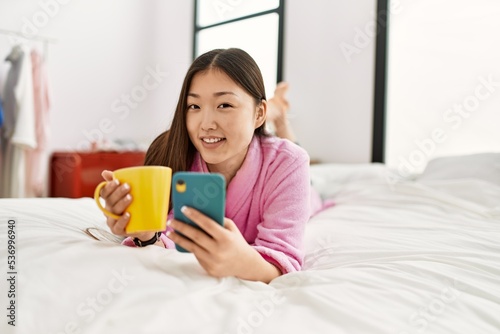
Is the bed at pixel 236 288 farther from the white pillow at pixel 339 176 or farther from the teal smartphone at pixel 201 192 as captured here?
the white pillow at pixel 339 176

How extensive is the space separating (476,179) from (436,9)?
4.55ft

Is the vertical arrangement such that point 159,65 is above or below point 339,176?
above

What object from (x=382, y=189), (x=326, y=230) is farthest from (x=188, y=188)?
(x=382, y=189)

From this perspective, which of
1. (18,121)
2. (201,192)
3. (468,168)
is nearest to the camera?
(201,192)

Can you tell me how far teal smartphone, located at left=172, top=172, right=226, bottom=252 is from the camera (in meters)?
0.58

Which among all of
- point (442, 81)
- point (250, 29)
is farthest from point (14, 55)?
point (442, 81)

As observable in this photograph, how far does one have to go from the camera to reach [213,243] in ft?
2.01

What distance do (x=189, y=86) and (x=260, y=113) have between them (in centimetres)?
18

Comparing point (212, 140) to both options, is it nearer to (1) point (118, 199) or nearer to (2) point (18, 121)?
(1) point (118, 199)

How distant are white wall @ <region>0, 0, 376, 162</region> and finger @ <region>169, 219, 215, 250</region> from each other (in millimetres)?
2514

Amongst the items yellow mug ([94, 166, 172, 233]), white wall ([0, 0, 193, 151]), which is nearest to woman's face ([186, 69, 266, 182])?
yellow mug ([94, 166, 172, 233])

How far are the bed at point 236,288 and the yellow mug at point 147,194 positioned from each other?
0.06 metres

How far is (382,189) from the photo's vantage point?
70.9 inches

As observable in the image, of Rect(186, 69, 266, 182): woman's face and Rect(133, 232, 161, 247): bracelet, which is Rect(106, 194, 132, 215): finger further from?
Rect(186, 69, 266, 182): woman's face
